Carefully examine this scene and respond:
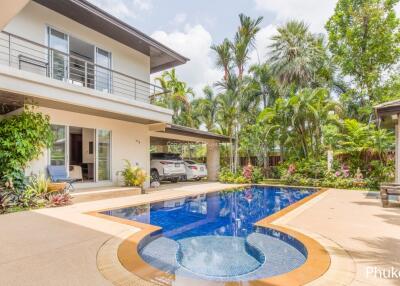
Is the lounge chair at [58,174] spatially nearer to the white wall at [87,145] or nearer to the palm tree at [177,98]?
the white wall at [87,145]

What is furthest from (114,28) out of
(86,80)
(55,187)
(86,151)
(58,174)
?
(55,187)

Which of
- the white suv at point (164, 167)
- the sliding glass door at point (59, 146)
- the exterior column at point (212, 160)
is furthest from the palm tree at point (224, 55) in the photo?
the sliding glass door at point (59, 146)

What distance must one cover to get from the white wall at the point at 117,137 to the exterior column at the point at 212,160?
638 cm

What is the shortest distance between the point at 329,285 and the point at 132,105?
9.71 meters

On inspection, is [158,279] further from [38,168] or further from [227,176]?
[227,176]

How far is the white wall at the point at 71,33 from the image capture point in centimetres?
929

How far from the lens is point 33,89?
26.3ft

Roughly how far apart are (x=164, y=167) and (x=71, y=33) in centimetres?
834

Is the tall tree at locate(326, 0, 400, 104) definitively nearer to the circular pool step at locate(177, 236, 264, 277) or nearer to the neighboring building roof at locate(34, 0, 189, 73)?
the neighboring building roof at locate(34, 0, 189, 73)

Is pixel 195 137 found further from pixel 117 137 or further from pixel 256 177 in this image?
pixel 117 137

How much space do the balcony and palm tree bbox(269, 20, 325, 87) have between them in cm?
1151

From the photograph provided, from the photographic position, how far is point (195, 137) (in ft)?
58.1

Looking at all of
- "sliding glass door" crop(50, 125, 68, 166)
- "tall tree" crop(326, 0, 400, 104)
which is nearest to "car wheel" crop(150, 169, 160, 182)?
"sliding glass door" crop(50, 125, 68, 166)

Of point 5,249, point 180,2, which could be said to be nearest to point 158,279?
point 5,249
